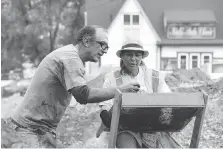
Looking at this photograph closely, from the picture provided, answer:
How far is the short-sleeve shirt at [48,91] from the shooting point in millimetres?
4277

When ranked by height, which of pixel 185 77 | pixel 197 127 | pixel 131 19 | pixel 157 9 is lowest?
pixel 185 77

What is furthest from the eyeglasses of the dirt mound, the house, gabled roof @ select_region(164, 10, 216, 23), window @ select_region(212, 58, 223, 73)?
gabled roof @ select_region(164, 10, 216, 23)

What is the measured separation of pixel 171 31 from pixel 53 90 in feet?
103

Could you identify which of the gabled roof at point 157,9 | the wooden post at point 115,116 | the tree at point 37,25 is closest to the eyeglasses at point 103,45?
the wooden post at point 115,116

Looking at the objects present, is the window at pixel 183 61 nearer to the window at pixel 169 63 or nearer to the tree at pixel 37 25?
the window at pixel 169 63

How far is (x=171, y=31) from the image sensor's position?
116 feet

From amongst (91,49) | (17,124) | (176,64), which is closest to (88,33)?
(91,49)

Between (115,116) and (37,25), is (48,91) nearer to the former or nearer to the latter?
(115,116)

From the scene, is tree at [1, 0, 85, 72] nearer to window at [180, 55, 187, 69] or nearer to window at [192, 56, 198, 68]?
window at [180, 55, 187, 69]

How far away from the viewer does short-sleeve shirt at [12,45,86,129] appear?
4277mm

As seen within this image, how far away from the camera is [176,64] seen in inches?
1351

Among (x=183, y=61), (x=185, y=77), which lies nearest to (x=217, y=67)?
(x=185, y=77)

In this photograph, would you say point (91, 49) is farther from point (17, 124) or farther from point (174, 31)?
point (174, 31)

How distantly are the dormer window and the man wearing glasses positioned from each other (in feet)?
101
